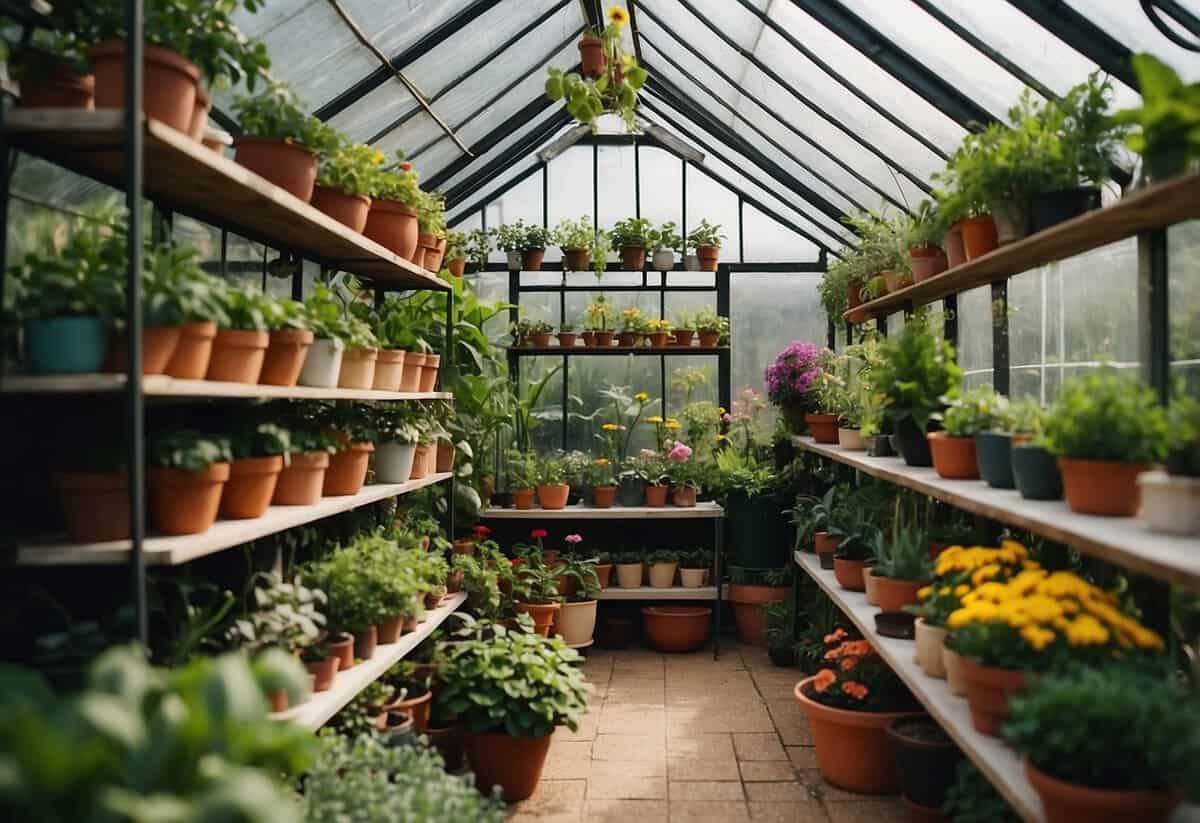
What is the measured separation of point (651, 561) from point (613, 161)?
3.03 meters

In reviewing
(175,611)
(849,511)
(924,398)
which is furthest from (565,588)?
(175,611)

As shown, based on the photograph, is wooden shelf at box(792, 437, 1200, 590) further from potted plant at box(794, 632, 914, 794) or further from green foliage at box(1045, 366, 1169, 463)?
potted plant at box(794, 632, 914, 794)

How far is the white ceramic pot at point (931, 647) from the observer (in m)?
3.07

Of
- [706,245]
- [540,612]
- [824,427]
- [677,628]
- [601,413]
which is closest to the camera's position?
[824,427]

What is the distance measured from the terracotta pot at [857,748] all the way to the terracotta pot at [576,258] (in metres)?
3.94

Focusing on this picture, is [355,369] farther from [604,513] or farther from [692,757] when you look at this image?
[604,513]

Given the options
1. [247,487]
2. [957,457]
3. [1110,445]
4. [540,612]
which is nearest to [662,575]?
[540,612]

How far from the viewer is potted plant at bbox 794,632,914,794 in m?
3.87

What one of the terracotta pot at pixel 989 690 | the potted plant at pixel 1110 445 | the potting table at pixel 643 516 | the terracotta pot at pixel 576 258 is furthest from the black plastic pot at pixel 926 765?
the terracotta pot at pixel 576 258

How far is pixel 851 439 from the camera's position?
199 inches

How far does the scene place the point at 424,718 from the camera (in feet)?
13.3

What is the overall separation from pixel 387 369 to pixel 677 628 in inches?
119

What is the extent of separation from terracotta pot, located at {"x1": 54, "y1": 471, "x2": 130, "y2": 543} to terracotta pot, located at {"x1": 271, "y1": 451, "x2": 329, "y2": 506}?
898 millimetres

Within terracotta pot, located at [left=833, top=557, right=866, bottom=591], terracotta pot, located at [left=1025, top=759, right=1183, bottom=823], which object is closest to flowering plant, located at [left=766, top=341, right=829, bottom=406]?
terracotta pot, located at [left=833, top=557, right=866, bottom=591]
